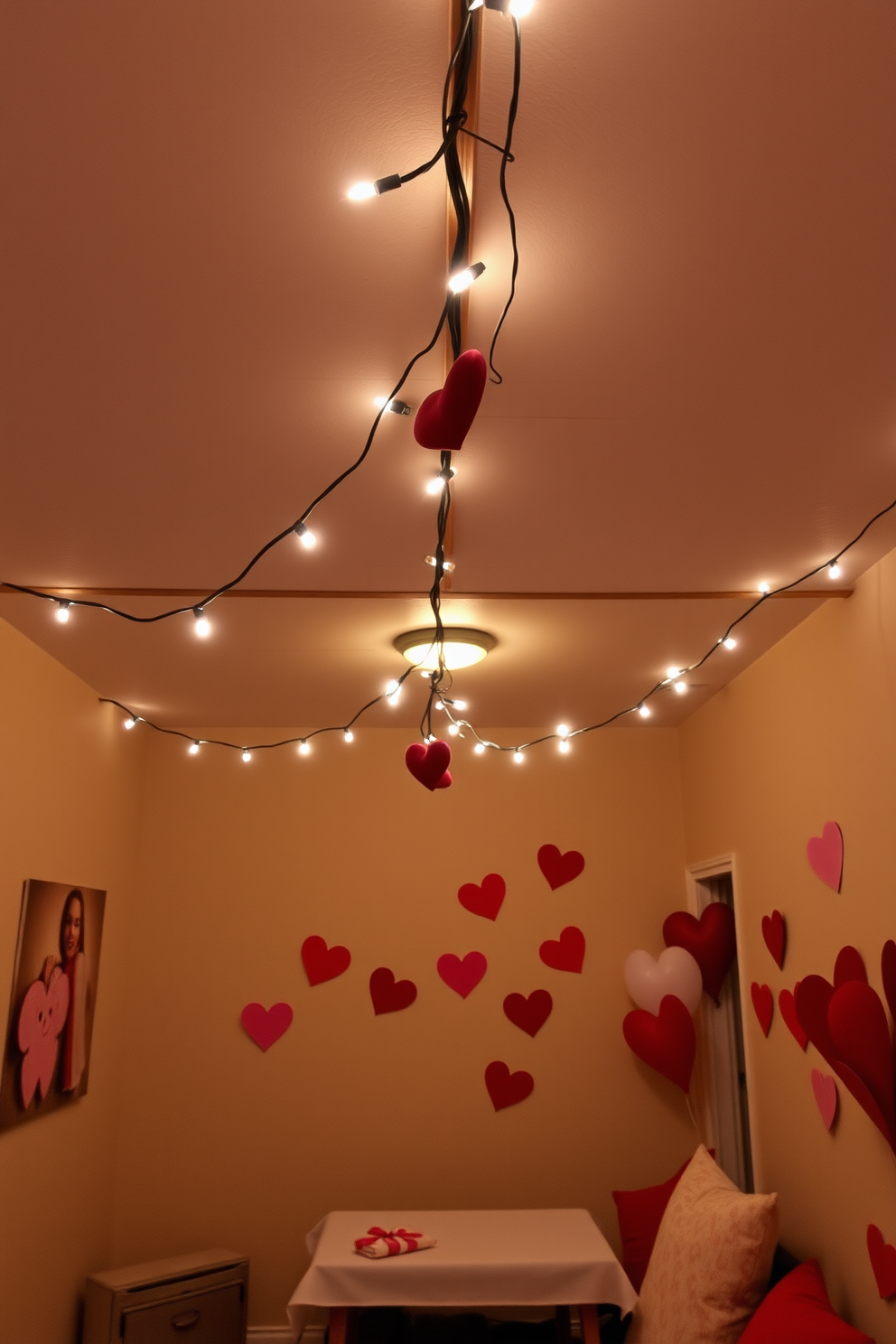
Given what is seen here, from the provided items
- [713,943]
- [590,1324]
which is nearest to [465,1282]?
[590,1324]

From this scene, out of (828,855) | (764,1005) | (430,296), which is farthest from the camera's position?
(764,1005)

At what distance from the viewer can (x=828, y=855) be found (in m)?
2.93

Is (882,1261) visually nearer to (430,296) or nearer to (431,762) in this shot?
(431,762)

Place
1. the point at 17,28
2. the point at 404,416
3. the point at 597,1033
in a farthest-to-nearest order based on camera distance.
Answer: the point at 597,1033 → the point at 404,416 → the point at 17,28

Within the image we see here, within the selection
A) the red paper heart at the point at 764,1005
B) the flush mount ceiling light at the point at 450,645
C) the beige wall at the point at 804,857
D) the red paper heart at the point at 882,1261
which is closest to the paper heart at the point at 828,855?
the beige wall at the point at 804,857

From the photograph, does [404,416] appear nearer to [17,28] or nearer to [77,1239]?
[17,28]

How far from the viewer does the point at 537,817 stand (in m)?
4.68

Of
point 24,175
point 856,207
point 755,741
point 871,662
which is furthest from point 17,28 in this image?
point 755,741

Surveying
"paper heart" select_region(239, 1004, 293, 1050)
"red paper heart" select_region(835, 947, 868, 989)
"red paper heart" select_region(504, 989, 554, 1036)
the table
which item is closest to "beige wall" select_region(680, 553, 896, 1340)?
"red paper heart" select_region(835, 947, 868, 989)

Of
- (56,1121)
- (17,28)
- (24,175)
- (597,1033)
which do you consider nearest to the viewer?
(17,28)

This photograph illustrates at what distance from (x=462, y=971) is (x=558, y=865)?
0.66 meters

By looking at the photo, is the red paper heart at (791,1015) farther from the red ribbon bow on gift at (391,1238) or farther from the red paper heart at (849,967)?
the red ribbon bow on gift at (391,1238)

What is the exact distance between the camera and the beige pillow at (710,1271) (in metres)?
2.79

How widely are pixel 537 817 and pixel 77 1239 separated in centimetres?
255
